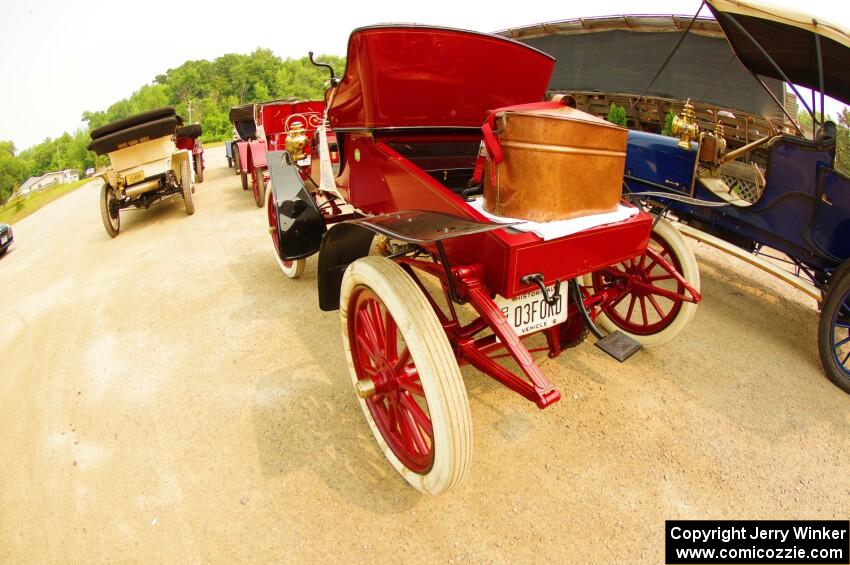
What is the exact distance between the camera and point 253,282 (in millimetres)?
4590

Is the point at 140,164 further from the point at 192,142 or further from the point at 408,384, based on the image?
the point at 408,384

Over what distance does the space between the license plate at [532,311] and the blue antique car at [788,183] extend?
1103 mm

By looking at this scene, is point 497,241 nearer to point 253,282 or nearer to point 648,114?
point 253,282

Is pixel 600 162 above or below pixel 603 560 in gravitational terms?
above

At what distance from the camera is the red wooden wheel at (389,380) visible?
6.51 feet

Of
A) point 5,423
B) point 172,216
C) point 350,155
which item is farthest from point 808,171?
point 172,216

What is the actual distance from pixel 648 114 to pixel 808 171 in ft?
25.9

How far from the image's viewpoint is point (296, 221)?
344 centimetres

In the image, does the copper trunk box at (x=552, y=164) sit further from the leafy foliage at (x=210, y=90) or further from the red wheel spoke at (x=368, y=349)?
the leafy foliage at (x=210, y=90)

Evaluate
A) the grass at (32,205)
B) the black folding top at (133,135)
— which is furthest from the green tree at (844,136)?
the grass at (32,205)

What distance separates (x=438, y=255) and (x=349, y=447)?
1.18 metres

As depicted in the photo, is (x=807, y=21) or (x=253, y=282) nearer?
(x=807, y=21)

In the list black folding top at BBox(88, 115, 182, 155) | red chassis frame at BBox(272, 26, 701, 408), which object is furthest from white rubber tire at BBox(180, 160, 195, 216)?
red chassis frame at BBox(272, 26, 701, 408)

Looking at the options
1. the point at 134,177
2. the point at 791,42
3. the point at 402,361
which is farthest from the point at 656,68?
the point at 402,361
